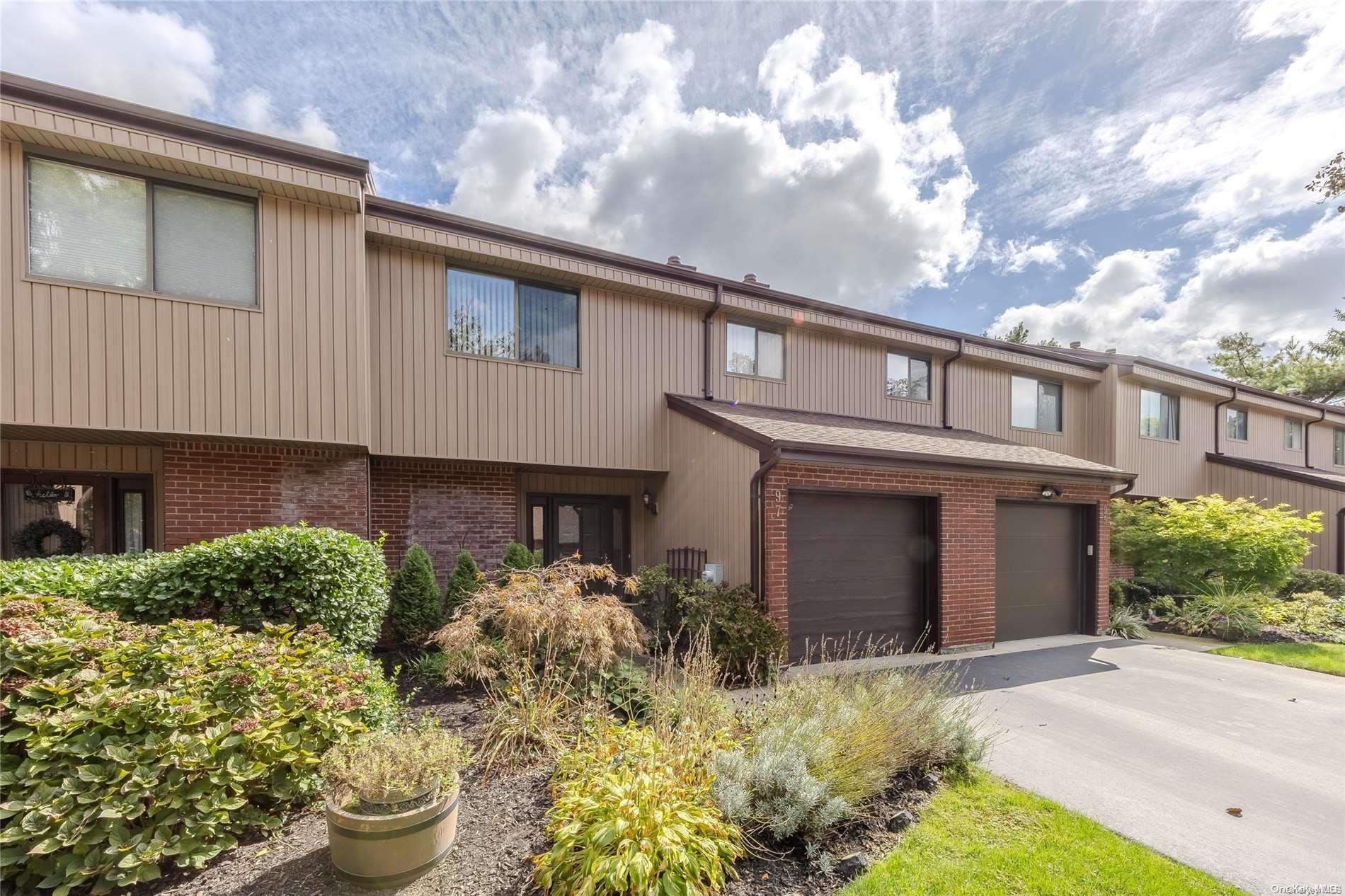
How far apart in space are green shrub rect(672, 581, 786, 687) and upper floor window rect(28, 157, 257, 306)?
6.41m

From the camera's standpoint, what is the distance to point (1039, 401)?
13734 millimetres

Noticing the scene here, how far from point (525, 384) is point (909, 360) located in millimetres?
8430

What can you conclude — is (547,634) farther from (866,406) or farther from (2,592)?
(866,406)

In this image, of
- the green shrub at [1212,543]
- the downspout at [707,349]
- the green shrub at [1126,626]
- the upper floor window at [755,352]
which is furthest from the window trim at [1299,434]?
the downspout at [707,349]

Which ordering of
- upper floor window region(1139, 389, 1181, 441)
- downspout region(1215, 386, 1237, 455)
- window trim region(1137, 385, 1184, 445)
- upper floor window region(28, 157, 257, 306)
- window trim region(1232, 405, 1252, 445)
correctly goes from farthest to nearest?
window trim region(1232, 405, 1252, 445) < downspout region(1215, 386, 1237, 455) < upper floor window region(1139, 389, 1181, 441) < window trim region(1137, 385, 1184, 445) < upper floor window region(28, 157, 257, 306)

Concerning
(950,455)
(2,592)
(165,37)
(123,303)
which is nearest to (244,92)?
(165,37)

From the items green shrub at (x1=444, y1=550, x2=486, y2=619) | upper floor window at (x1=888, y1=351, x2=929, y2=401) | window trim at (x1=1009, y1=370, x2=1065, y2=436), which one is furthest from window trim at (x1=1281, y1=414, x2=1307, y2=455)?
green shrub at (x1=444, y1=550, x2=486, y2=619)

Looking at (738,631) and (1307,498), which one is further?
(1307,498)

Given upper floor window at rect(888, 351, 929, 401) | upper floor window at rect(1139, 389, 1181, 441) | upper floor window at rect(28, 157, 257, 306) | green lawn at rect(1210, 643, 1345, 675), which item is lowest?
green lawn at rect(1210, 643, 1345, 675)

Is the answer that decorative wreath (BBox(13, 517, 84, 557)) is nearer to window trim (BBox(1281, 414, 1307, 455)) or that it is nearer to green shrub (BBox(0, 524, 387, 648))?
green shrub (BBox(0, 524, 387, 648))

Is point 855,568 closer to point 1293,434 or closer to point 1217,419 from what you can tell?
point 1217,419

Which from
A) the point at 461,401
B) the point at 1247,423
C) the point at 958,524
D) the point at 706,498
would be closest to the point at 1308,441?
the point at 1247,423

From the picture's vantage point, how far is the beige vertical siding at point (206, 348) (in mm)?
5449

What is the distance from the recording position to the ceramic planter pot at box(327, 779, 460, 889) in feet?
8.64
